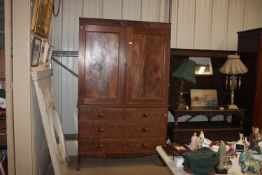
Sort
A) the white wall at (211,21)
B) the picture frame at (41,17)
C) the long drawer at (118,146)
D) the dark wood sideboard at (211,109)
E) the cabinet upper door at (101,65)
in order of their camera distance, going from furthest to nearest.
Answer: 1. the white wall at (211,21)
2. the dark wood sideboard at (211,109)
3. the long drawer at (118,146)
4. the cabinet upper door at (101,65)
5. the picture frame at (41,17)

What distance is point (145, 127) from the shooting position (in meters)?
3.27

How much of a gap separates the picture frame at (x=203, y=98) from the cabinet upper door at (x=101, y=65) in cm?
122

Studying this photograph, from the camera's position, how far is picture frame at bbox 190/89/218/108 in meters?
3.79

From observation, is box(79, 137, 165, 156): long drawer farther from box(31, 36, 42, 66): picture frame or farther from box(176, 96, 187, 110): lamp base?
box(31, 36, 42, 66): picture frame

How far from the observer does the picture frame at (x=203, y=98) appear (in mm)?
3791

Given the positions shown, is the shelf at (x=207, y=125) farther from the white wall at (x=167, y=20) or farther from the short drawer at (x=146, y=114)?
the white wall at (x=167, y=20)

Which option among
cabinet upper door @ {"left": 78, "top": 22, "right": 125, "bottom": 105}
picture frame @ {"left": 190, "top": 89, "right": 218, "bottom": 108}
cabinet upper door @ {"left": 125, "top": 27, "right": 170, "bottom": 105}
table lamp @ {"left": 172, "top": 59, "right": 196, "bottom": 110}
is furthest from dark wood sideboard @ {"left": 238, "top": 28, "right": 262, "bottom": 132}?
cabinet upper door @ {"left": 78, "top": 22, "right": 125, "bottom": 105}

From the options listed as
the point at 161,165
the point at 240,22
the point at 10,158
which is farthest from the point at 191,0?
the point at 10,158

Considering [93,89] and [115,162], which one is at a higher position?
[93,89]

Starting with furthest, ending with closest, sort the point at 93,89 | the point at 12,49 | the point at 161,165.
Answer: the point at 161,165
the point at 93,89
the point at 12,49

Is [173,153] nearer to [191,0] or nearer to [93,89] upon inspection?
[93,89]

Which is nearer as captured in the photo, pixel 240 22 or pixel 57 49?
pixel 57 49

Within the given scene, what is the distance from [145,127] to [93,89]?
818 mm

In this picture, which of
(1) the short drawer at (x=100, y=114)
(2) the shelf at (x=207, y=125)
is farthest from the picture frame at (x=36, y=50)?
(2) the shelf at (x=207, y=125)
